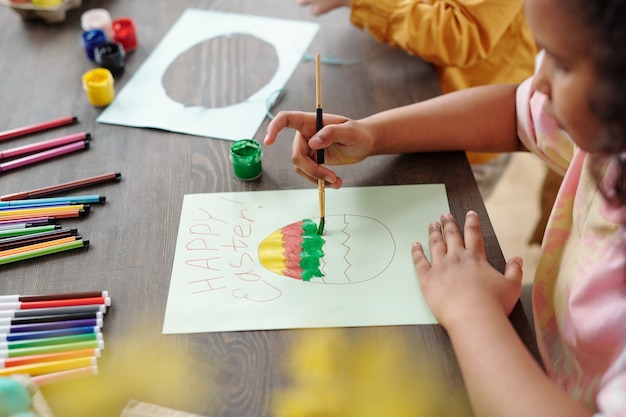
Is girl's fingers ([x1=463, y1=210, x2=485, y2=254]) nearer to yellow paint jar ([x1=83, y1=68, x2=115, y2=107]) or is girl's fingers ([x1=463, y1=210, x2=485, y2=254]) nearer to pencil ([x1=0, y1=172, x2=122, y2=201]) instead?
pencil ([x1=0, y1=172, x2=122, y2=201])

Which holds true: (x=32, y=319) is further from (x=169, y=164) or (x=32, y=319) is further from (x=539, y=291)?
(x=539, y=291)

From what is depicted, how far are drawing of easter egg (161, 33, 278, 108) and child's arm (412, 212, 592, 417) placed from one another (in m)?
0.43

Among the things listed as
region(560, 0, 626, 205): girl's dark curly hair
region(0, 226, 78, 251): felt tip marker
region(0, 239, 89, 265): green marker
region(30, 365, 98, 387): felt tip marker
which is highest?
region(560, 0, 626, 205): girl's dark curly hair

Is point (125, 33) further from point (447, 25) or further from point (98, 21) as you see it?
point (447, 25)

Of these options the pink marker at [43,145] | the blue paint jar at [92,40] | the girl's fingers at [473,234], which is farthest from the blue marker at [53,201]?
the girl's fingers at [473,234]

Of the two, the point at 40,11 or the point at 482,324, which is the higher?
the point at 40,11

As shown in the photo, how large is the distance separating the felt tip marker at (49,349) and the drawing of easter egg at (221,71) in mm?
461

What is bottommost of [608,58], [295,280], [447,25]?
[295,280]

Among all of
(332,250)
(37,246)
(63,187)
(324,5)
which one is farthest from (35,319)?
(324,5)

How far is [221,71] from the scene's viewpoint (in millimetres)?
1054

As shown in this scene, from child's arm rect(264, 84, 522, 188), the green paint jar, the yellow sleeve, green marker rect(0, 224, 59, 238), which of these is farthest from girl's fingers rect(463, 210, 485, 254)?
green marker rect(0, 224, 59, 238)

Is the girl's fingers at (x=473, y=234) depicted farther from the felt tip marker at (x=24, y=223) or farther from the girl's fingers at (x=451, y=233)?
the felt tip marker at (x=24, y=223)

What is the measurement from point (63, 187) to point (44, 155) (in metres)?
0.08

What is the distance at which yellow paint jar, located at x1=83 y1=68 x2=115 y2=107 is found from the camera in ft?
3.17
